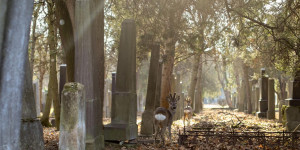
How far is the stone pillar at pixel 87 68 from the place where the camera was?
8750 millimetres

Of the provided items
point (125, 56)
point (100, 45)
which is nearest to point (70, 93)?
point (100, 45)

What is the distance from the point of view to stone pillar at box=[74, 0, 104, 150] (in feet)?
28.7

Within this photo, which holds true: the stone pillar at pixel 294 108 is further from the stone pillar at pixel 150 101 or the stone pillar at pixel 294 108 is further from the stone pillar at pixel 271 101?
the stone pillar at pixel 271 101

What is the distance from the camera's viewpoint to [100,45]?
10.3 m

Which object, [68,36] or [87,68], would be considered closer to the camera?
[87,68]

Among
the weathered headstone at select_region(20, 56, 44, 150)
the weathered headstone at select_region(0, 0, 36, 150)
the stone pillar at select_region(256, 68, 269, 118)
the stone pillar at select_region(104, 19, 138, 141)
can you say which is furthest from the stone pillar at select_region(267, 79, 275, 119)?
the weathered headstone at select_region(0, 0, 36, 150)

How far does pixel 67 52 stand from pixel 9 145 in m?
7.12

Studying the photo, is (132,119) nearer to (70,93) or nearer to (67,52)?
(67,52)

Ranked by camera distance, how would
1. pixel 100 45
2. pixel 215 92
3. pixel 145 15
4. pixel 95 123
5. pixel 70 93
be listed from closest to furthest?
pixel 70 93 < pixel 95 123 < pixel 100 45 < pixel 145 15 < pixel 215 92

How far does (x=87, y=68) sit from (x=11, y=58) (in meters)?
4.75

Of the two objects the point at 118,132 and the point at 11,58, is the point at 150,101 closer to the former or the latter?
the point at 118,132

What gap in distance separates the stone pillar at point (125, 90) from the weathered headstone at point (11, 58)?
22.6 feet

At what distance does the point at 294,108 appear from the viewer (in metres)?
14.3

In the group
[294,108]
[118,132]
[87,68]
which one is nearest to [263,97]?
[294,108]
